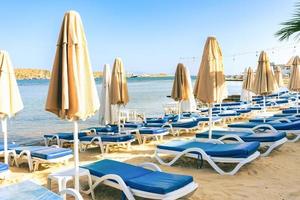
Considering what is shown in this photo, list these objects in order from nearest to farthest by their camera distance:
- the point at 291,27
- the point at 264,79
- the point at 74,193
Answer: the point at 74,193
the point at 291,27
the point at 264,79

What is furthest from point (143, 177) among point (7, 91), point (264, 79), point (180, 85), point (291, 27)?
point (264, 79)

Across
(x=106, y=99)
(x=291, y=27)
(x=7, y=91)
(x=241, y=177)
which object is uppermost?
(x=291, y=27)

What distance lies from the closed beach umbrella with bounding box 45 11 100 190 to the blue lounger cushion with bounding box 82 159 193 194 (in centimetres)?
109

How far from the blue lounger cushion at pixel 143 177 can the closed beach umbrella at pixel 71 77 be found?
3.57ft

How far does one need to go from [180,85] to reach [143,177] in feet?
20.3

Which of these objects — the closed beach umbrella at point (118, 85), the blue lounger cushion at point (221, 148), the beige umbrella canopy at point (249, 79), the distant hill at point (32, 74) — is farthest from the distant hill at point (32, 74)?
the blue lounger cushion at point (221, 148)

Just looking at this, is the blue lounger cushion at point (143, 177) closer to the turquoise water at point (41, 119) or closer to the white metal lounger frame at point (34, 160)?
the white metal lounger frame at point (34, 160)

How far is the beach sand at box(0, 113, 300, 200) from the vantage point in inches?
191

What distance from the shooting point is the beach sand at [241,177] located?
15.9ft

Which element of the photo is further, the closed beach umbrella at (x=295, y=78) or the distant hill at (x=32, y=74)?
the distant hill at (x=32, y=74)

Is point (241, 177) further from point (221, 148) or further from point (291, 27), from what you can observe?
point (291, 27)

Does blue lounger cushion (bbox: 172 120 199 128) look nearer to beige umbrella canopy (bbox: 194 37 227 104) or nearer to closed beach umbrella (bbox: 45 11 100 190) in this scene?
beige umbrella canopy (bbox: 194 37 227 104)

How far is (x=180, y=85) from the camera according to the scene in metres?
10.5

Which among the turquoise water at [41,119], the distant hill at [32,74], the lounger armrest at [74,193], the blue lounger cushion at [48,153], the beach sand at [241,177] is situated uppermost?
the distant hill at [32,74]
